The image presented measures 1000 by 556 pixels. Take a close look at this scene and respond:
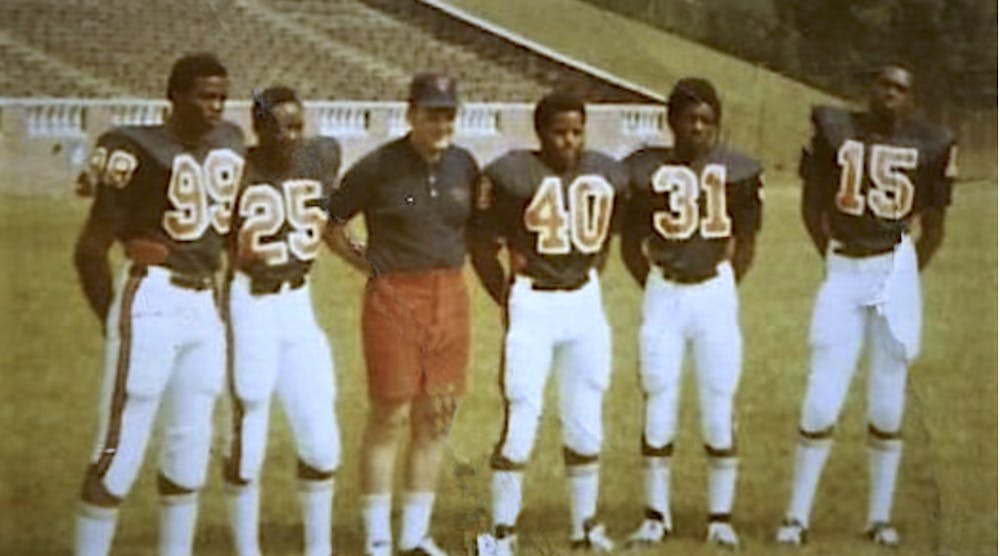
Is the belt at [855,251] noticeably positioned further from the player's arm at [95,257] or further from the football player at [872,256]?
the player's arm at [95,257]

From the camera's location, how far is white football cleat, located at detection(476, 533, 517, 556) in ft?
9.73

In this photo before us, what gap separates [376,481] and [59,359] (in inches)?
21.6

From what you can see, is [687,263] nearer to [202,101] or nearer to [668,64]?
[668,64]

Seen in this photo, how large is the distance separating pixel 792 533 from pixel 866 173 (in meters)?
0.64

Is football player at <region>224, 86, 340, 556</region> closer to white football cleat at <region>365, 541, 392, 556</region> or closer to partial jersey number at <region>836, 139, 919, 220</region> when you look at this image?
white football cleat at <region>365, 541, 392, 556</region>

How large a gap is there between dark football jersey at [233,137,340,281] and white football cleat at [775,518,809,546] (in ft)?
3.11

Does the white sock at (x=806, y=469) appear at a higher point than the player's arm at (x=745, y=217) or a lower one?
lower

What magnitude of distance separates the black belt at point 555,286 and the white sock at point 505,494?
12.4 inches

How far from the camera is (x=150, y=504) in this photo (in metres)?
2.84

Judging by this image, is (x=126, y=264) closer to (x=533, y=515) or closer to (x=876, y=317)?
(x=533, y=515)

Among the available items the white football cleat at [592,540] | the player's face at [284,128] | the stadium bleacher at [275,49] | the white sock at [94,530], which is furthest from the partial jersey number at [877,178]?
the white sock at [94,530]

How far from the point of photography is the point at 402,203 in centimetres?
285

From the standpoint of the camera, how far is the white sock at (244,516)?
2.86 m

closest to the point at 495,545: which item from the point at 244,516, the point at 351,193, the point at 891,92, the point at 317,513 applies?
the point at 317,513
